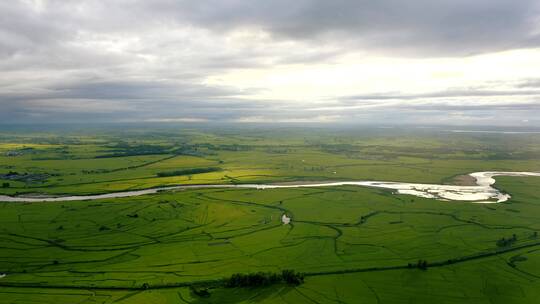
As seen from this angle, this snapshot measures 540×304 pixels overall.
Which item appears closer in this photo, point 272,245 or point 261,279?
point 261,279

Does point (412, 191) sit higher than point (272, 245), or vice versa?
point (412, 191)

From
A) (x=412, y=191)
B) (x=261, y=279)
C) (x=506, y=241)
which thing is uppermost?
(x=412, y=191)

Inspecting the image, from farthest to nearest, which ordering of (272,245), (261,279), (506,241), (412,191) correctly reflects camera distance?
1. (412,191)
2. (506,241)
3. (272,245)
4. (261,279)

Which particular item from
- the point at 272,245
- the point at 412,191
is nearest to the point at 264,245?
the point at 272,245

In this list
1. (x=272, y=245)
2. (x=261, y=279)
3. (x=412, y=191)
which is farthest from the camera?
(x=412, y=191)

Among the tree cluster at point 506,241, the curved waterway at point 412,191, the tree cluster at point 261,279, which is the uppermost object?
the curved waterway at point 412,191

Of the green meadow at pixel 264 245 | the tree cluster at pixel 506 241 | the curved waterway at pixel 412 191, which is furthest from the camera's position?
the curved waterway at pixel 412 191

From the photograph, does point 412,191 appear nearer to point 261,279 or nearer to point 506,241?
point 506,241

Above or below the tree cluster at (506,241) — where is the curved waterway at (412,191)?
above

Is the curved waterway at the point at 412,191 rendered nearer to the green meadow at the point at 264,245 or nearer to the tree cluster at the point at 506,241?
the green meadow at the point at 264,245

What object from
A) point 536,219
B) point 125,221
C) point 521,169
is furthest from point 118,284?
point 521,169

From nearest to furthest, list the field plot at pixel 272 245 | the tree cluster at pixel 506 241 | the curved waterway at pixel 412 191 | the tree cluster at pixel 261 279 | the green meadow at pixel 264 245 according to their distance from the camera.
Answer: the green meadow at pixel 264 245 < the tree cluster at pixel 261 279 < the field plot at pixel 272 245 < the tree cluster at pixel 506 241 < the curved waterway at pixel 412 191

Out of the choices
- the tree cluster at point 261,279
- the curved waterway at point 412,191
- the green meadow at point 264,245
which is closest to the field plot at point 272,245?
the green meadow at point 264,245
